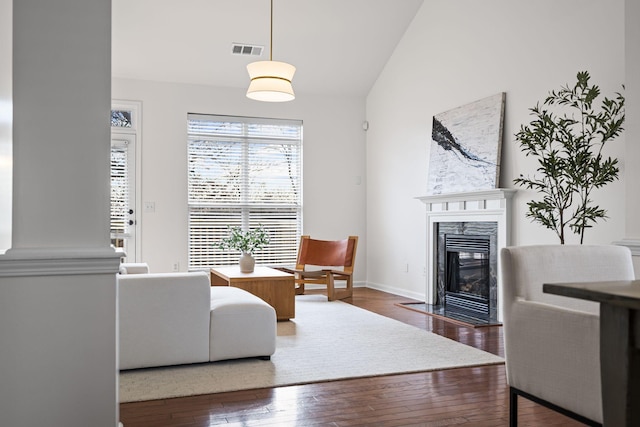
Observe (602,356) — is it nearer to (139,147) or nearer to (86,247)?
(86,247)

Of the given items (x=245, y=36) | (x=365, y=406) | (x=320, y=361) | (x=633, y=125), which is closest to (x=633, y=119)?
(x=633, y=125)

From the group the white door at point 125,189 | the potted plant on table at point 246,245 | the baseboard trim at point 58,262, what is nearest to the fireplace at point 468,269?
the potted plant on table at point 246,245

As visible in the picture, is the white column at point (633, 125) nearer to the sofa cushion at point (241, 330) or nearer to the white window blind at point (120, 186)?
the sofa cushion at point (241, 330)

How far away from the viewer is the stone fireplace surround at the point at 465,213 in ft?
17.0

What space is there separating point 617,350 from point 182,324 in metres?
2.79

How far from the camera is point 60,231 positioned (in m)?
1.98

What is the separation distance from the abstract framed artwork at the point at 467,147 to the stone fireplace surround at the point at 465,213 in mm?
89

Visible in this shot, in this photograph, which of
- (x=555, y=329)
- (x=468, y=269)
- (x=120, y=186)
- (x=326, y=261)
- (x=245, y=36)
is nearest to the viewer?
(x=555, y=329)

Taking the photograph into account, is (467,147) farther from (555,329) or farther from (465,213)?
(555,329)

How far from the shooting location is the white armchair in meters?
1.96

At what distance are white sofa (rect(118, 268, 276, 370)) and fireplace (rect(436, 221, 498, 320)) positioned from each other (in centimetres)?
253

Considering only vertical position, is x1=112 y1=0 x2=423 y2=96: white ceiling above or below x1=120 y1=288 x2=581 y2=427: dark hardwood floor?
above

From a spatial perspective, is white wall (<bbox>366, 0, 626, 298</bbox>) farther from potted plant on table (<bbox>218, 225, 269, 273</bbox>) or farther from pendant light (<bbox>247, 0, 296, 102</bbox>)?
potted plant on table (<bbox>218, 225, 269, 273</bbox>)

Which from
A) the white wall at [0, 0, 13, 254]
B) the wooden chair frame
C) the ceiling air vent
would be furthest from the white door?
the white wall at [0, 0, 13, 254]
